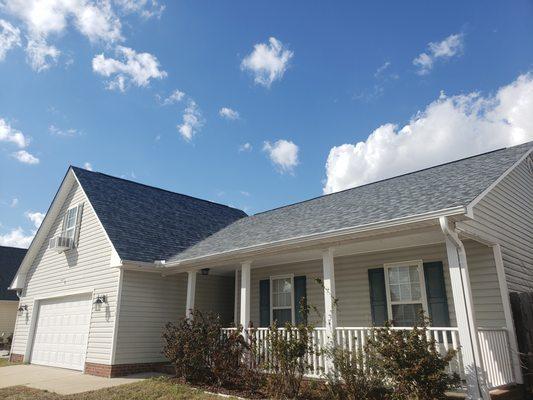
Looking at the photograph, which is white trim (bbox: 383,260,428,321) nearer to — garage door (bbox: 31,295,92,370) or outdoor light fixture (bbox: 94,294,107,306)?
outdoor light fixture (bbox: 94,294,107,306)

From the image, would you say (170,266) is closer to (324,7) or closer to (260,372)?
(260,372)

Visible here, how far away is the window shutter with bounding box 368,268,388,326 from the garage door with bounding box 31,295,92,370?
8.45m

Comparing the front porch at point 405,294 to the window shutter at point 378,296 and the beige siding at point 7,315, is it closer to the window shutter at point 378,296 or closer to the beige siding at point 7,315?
the window shutter at point 378,296

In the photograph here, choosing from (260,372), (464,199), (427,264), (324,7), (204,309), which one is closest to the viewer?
(464,199)

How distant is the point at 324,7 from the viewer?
36.0 ft

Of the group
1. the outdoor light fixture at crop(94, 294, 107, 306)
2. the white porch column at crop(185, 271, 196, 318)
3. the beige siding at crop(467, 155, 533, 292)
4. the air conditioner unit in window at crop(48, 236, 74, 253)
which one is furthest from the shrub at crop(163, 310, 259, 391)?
the air conditioner unit in window at crop(48, 236, 74, 253)

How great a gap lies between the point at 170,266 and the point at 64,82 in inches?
259

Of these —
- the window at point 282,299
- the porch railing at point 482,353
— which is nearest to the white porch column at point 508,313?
the porch railing at point 482,353

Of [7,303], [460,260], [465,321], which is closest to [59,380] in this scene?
[465,321]

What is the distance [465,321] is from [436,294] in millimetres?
2644

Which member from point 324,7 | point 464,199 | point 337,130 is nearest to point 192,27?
point 324,7

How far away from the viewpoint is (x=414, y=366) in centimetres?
588

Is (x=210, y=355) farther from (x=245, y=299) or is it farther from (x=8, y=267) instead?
(x=8, y=267)

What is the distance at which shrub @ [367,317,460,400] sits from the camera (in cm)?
583
